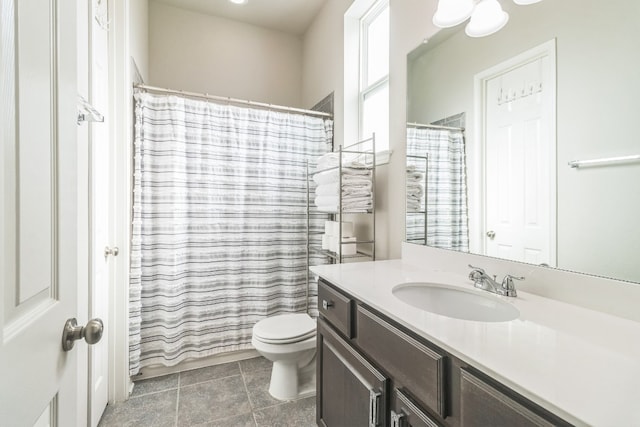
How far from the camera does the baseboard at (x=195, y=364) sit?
1.98 m

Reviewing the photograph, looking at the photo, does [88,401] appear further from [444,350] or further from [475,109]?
[475,109]

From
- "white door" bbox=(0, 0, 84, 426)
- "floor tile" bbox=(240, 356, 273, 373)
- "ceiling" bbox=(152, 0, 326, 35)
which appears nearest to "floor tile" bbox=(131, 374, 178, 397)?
"floor tile" bbox=(240, 356, 273, 373)

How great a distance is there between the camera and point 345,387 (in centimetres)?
114

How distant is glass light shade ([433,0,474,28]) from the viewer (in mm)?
1229

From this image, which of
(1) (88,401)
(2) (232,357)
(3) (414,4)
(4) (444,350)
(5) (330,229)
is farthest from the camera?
(2) (232,357)

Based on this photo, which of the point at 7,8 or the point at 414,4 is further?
the point at 414,4

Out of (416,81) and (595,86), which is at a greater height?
(416,81)

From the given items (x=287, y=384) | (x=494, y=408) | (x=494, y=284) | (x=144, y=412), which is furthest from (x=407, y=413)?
(x=144, y=412)

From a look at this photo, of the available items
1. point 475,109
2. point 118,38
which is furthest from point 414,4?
point 118,38

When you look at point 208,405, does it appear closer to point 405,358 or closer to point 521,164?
point 405,358

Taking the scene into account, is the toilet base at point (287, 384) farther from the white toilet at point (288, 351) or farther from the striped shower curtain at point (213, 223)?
the striped shower curtain at point (213, 223)

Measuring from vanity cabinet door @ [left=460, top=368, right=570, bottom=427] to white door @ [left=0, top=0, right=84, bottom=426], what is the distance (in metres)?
0.79

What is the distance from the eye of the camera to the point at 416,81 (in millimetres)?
1574

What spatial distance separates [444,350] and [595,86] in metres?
0.92
